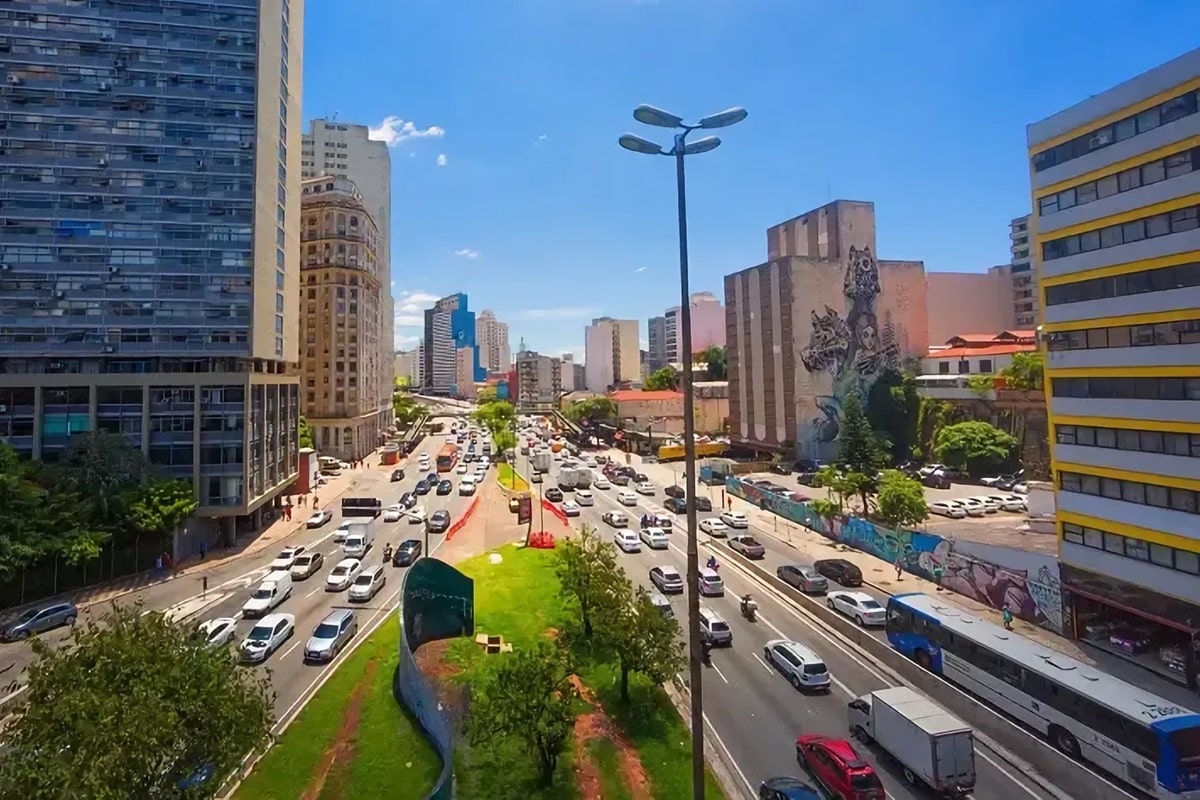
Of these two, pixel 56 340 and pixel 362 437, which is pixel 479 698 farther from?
pixel 362 437

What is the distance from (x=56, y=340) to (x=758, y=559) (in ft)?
145

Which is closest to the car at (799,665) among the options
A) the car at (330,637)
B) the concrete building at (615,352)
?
the car at (330,637)

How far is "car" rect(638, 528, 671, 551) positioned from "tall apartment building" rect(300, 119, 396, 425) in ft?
271

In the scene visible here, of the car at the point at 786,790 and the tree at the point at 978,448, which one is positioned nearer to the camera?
the car at the point at 786,790

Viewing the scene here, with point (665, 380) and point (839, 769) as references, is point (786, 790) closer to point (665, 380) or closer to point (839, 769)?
point (839, 769)

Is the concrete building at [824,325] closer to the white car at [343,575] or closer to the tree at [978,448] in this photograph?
the tree at [978,448]

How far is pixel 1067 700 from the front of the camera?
673 inches

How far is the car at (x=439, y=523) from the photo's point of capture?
4659 centimetres

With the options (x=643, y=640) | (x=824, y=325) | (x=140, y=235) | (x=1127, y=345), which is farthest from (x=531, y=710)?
(x=824, y=325)

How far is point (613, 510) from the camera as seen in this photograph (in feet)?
177

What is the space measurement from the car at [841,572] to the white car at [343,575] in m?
24.3

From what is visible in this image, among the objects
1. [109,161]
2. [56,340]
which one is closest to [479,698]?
[56,340]

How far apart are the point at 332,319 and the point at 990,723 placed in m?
83.3

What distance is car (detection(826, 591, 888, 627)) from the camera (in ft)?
89.2
